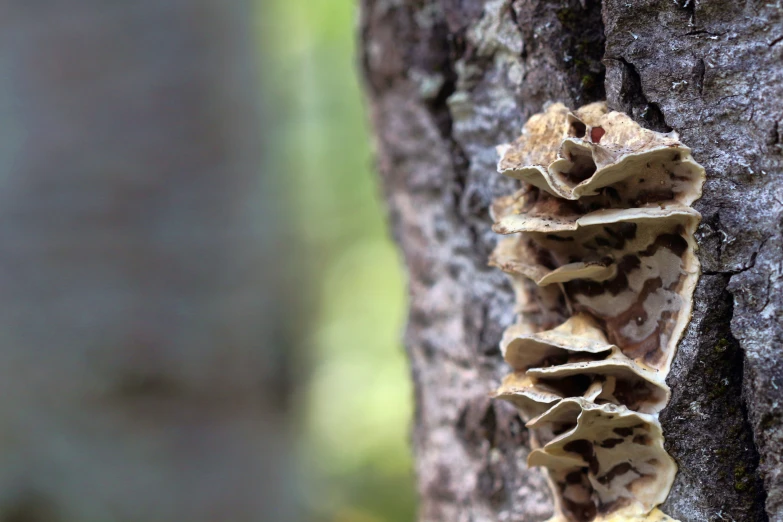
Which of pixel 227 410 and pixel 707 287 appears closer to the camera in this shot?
pixel 707 287

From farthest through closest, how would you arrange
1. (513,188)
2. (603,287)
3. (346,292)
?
(346,292), (513,188), (603,287)

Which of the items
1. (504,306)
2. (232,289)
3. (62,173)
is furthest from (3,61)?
(504,306)

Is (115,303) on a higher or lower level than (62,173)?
lower

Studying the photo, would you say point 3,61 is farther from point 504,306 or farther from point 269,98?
point 504,306

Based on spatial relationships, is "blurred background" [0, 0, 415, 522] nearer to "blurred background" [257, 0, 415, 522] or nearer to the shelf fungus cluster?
the shelf fungus cluster

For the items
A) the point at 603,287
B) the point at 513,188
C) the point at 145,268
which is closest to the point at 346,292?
the point at 145,268

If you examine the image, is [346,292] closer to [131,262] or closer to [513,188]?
[131,262]
